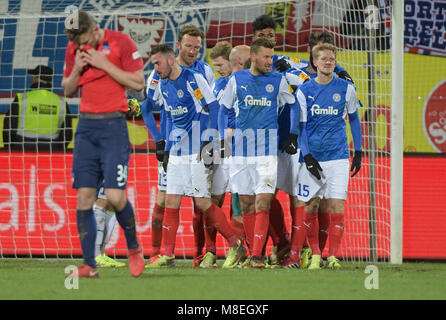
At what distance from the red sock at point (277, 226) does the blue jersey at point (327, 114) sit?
0.70 m

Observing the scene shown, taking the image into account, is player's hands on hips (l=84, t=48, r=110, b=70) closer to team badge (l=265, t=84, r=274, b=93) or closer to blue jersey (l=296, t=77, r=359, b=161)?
team badge (l=265, t=84, r=274, b=93)

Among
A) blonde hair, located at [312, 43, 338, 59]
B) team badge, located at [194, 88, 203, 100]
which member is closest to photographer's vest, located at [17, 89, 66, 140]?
team badge, located at [194, 88, 203, 100]

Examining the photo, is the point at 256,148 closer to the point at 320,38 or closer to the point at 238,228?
the point at 238,228

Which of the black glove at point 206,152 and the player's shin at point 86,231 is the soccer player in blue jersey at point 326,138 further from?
the player's shin at point 86,231

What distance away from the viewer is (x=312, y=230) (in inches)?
309

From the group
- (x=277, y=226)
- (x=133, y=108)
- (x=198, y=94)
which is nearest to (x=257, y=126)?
(x=198, y=94)

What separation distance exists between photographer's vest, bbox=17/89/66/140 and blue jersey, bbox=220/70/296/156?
3.75 meters

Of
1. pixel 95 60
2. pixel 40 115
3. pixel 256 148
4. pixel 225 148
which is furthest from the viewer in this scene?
pixel 40 115

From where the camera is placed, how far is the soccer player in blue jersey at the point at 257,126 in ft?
24.5

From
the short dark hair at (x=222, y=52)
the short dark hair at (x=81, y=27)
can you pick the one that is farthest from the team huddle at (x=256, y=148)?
the short dark hair at (x=81, y=27)

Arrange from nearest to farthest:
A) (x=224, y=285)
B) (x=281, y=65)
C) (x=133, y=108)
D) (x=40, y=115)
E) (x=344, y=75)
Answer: (x=224, y=285) < (x=281, y=65) < (x=344, y=75) < (x=133, y=108) < (x=40, y=115)

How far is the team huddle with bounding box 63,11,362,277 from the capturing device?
7531 millimetres

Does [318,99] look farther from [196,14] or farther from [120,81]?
[196,14]

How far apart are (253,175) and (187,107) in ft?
2.97
